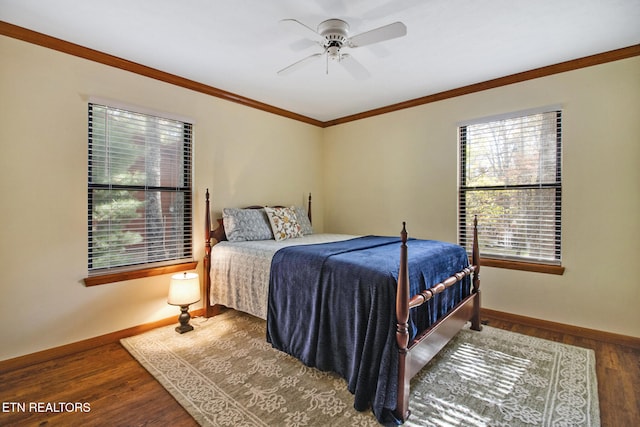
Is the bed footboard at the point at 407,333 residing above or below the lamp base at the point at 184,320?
above

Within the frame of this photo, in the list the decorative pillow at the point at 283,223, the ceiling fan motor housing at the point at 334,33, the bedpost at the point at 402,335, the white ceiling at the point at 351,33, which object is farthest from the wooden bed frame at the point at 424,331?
the decorative pillow at the point at 283,223

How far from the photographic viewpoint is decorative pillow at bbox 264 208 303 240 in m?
3.53

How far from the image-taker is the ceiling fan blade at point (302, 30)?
2.24 meters

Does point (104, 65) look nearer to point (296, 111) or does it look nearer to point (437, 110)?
point (296, 111)

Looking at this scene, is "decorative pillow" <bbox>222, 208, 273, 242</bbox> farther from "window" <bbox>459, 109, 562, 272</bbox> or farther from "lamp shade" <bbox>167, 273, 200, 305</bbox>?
"window" <bbox>459, 109, 562, 272</bbox>

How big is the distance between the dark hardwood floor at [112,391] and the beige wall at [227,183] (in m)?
0.29

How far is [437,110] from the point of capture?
3705mm

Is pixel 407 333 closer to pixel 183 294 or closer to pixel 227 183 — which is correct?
pixel 183 294

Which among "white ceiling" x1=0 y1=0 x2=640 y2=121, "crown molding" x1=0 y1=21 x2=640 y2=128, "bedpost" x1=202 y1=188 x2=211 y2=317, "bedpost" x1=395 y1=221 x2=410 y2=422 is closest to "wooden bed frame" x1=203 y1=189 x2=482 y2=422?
"bedpost" x1=395 y1=221 x2=410 y2=422

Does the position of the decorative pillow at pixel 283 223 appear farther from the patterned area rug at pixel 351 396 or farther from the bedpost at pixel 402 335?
the bedpost at pixel 402 335

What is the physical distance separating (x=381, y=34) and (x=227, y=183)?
2.36 meters

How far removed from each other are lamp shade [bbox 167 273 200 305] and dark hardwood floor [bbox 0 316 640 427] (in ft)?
1.79

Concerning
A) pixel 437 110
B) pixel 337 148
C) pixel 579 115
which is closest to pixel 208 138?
pixel 337 148

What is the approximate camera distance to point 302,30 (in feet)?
7.68
